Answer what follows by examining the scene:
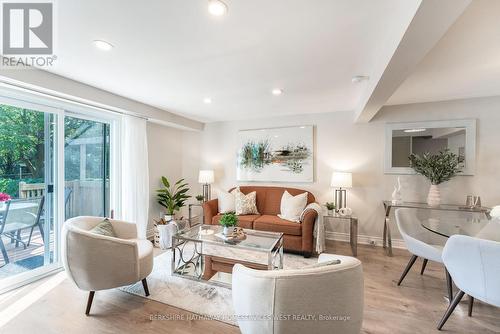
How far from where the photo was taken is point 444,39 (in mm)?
1661

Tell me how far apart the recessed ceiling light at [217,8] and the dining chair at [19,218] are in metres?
2.92

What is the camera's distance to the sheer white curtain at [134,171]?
3.42 metres

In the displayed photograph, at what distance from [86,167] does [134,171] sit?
632 millimetres

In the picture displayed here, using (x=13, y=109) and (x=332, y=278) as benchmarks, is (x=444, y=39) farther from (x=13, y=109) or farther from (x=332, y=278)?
(x=13, y=109)

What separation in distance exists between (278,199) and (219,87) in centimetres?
221

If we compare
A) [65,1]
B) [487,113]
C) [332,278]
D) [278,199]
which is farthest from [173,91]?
[487,113]

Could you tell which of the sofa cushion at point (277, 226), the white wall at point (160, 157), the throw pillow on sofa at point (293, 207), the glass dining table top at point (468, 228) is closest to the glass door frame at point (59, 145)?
the white wall at point (160, 157)

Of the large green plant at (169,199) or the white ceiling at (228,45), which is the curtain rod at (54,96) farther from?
the large green plant at (169,199)

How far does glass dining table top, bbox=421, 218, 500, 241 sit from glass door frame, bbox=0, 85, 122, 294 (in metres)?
4.24

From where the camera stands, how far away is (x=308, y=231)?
3076 millimetres

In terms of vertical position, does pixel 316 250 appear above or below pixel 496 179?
below

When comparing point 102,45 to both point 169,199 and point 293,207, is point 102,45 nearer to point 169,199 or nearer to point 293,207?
point 169,199

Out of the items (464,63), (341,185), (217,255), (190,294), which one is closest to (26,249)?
(190,294)

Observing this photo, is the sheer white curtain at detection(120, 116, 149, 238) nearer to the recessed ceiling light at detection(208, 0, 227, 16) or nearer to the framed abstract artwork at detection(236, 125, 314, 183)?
the framed abstract artwork at detection(236, 125, 314, 183)
